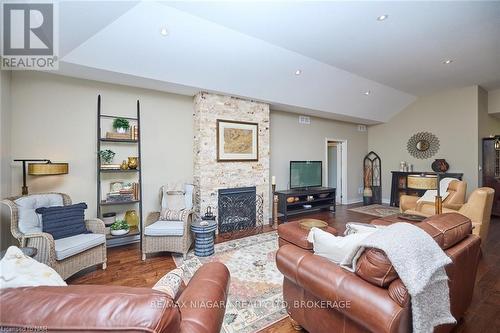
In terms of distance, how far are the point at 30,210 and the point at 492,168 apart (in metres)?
8.66

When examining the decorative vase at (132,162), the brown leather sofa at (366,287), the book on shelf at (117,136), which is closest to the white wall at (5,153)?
the book on shelf at (117,136)

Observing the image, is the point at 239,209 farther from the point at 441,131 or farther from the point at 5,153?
the point at 441,131

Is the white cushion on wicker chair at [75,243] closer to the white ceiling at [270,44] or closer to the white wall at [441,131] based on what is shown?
the white ceiling at [270,44]

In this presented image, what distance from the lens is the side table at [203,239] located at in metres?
3.06

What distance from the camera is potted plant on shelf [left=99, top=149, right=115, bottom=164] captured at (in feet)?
10.9

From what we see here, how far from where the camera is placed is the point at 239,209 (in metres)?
4.32

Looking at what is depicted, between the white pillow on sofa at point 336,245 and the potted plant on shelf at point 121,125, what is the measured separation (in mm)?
3224

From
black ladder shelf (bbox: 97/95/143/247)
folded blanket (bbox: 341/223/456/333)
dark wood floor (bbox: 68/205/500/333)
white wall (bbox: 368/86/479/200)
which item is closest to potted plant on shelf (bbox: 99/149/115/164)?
black ladder shelf (bbox: 97/95/143/247)

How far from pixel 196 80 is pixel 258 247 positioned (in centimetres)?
275

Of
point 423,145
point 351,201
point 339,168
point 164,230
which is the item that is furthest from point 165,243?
point 423,145

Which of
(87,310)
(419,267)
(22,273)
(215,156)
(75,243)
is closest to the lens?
(87,310)

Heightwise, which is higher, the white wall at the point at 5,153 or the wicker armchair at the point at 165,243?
the white wall at the point at 5,153

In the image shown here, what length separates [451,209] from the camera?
358 centimetres

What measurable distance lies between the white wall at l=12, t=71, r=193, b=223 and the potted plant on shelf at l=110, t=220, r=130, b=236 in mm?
557
